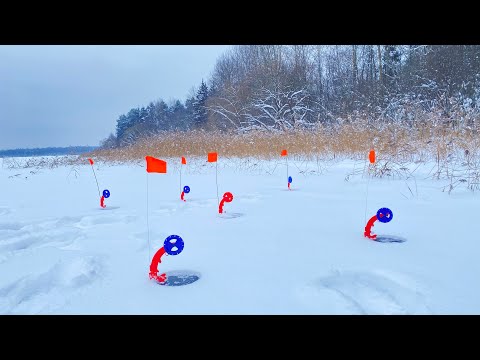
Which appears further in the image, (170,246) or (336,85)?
(336,85)

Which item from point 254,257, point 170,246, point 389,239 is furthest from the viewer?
point 389,239

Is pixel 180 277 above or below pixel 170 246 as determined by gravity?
below

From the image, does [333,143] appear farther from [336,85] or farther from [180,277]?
[336,85]

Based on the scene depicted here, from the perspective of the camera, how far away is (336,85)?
2570 cm

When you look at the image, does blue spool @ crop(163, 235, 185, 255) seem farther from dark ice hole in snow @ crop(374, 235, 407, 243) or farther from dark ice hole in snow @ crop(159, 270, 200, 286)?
dark ice hole in snow @ crop(374, 235, 407, 243)

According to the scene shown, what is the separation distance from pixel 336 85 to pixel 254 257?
26.5 metres

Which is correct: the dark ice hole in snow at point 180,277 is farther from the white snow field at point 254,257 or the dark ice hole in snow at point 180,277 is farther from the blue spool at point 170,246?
the blue spool at point 170,246

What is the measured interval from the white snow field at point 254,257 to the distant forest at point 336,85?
3.57 meters

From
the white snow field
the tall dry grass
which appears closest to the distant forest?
the tall dry grass

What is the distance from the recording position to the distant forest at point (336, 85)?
1118 centimetres

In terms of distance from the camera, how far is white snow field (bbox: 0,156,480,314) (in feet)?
4.42

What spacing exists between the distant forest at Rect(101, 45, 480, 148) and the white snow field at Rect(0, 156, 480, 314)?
357 cm

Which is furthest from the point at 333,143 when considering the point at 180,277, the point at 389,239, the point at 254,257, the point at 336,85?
the point at 336,85

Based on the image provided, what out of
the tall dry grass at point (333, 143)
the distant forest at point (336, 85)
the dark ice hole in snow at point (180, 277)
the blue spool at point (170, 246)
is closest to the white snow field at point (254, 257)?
the dark ice hole in snow at point (180, 277)
